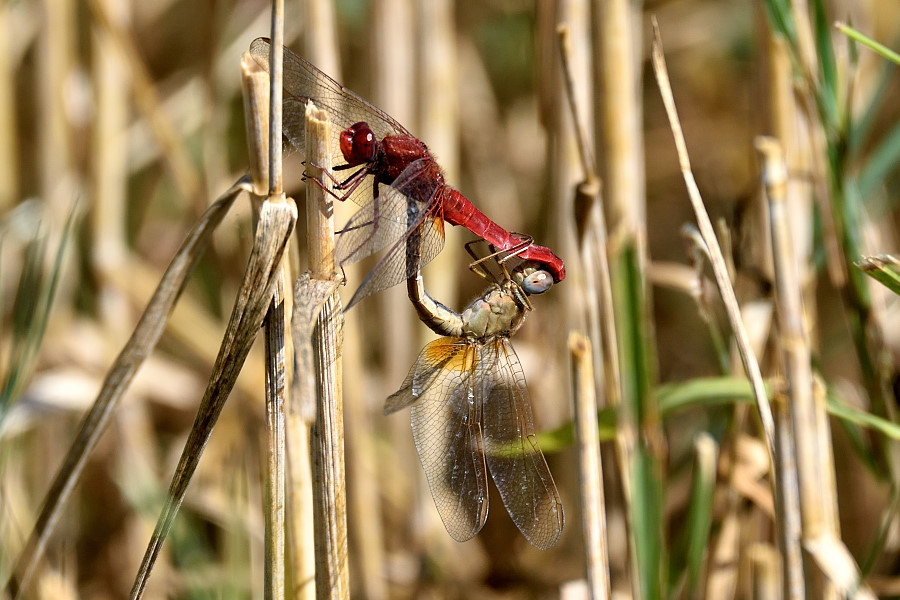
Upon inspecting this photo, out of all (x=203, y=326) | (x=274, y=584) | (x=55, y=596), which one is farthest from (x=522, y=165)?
(x=274, y=584)

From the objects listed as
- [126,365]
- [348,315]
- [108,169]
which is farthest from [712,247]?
[108,169]

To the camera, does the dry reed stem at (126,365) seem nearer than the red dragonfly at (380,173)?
Yes

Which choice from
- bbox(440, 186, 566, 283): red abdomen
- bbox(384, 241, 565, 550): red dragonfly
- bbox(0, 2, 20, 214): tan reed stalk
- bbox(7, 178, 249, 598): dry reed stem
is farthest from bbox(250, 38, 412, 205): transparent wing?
bbox(0, 2, 20, 214): tan reed stalk

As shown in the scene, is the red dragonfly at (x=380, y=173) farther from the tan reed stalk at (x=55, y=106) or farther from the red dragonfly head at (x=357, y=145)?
the tan reed stalk at (x=55, y=106)

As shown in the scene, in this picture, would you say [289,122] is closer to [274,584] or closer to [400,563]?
[274,584]

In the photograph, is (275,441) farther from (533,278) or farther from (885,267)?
(885,267)

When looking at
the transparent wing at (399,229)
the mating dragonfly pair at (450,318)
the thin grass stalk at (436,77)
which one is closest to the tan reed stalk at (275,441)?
the transparent wing at (399,229)
